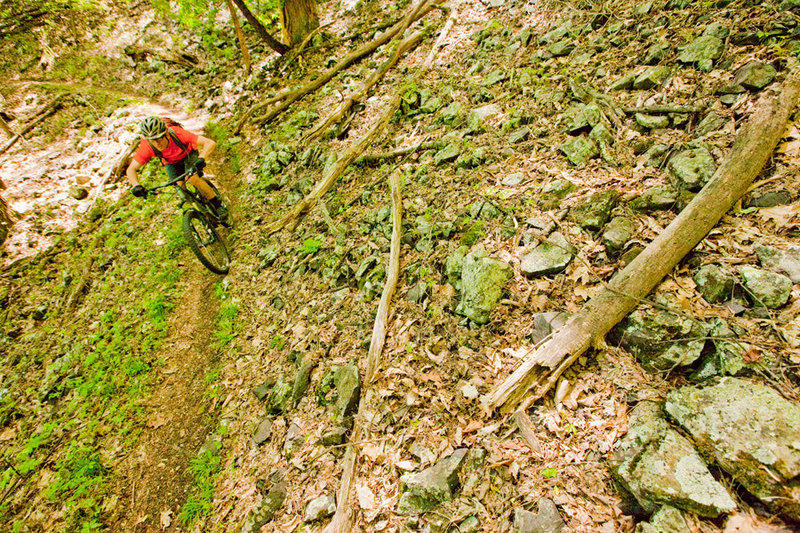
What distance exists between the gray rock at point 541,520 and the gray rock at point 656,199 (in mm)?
3090

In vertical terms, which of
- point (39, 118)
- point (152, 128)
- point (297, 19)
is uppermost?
point (39, 118)

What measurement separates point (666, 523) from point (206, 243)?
25.1 feet

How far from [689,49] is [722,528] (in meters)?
5.60

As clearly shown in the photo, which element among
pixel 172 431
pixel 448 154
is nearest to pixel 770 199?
pixel 448 154

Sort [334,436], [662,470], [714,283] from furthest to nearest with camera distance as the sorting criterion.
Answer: [334,436] < [714,283] < [662,470]

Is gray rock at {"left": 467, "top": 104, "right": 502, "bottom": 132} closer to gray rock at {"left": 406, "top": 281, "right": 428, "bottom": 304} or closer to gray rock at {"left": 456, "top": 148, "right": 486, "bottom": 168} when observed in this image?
gray rock at {"left": 456, "top": 148, "right": 486, "bottom": 168}

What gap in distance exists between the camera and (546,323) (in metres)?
3.33

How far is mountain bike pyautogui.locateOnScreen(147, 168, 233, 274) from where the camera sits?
6305mm

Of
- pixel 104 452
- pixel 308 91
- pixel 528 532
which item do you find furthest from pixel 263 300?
pixel 308 91

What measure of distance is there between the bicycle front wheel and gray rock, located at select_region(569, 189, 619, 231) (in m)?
6.35

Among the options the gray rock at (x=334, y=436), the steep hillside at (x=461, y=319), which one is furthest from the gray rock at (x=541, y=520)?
the gray rock at (x=334, y=436)

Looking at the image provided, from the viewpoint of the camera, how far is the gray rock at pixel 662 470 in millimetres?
2098

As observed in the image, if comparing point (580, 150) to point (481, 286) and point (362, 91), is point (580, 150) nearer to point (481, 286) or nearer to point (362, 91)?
point (481, 286)

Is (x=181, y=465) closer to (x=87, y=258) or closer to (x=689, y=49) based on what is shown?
(x=87, y=258)
